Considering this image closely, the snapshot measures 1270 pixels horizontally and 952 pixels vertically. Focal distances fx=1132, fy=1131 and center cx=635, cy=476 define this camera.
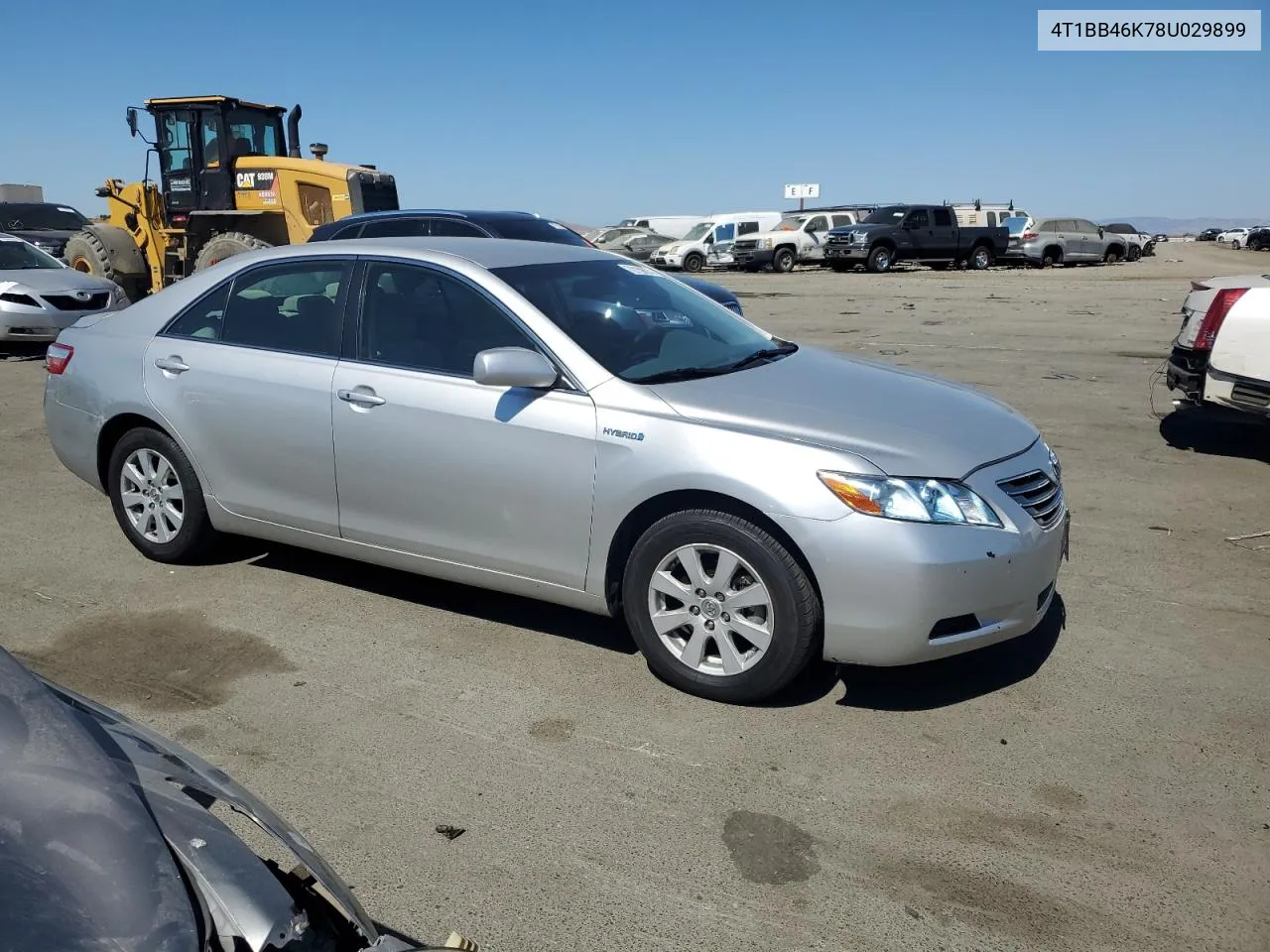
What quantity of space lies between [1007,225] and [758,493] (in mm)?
39069

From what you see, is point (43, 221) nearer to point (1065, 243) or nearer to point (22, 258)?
point (22, 258)

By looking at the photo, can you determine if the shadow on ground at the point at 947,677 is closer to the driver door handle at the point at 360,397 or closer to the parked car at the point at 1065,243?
the driver door handle at the point at 360,397

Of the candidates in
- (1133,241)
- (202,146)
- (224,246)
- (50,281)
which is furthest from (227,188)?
(1133,241)

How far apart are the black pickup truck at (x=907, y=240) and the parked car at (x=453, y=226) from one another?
22.6 meters

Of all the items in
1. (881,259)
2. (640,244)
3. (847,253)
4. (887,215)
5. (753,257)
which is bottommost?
(881,259)

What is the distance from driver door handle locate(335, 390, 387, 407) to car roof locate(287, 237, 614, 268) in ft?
2.17

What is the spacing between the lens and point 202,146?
16953 millimetres

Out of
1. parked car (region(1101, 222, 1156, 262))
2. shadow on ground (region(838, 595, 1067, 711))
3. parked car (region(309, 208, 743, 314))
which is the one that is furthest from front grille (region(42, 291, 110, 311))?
parked car (region(1101, 222, 1156, 262))

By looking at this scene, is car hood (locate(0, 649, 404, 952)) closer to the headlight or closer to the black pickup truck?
the headlight

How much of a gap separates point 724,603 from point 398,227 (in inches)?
343

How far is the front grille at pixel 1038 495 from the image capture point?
13.4ft

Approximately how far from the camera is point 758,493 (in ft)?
12.8

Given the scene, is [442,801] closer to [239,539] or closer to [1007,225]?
[239,539]

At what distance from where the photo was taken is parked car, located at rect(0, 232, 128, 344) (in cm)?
1320
